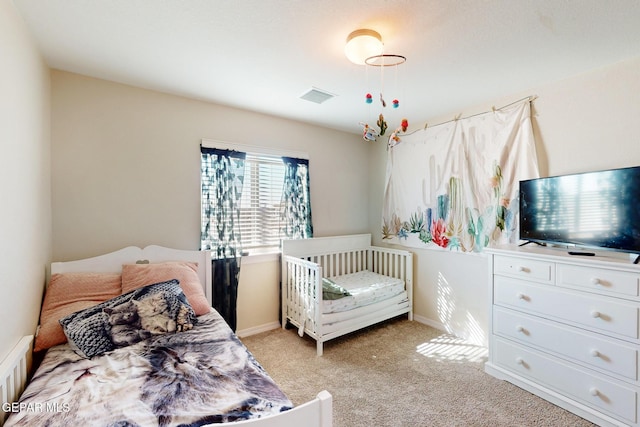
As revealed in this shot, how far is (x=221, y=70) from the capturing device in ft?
7.00

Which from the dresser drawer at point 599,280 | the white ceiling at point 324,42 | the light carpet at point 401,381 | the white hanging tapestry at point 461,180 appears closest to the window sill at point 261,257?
the light carpet at point 401,381

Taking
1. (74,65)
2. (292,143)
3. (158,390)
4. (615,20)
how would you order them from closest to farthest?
(158,390)
(615,20)
(74,65)
(292,143)

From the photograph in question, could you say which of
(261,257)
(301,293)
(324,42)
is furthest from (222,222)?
(324,42)

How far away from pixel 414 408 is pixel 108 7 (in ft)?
9.95

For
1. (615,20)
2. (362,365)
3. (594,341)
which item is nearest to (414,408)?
(362,365)

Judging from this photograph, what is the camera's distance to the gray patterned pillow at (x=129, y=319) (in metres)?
1.63

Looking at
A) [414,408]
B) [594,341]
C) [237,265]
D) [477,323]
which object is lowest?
[414,408]

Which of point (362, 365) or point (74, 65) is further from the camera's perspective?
point (362, 365)

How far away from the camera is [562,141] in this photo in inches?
89.9

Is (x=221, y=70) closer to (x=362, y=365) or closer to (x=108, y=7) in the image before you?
(x=108, y=7)

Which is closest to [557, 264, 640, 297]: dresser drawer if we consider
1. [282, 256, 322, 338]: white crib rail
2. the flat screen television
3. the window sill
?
the flat screen television

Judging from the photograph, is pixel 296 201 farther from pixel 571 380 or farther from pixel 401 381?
pixel 571 380

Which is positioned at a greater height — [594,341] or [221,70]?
[221,70]

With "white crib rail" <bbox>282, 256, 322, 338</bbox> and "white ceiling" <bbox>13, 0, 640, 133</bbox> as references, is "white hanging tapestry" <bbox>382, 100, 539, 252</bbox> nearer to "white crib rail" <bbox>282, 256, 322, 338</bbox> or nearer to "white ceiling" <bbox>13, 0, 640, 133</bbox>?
"white ceiling" <bbox>13, 0, 640, 133</bbox>
